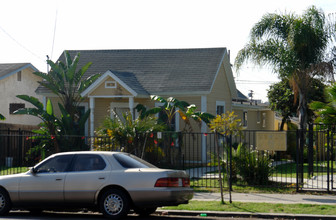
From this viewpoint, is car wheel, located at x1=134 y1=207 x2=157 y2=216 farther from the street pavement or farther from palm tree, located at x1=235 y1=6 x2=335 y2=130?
palm tree, located at x1=235 y1=6 x2=335 y2=130

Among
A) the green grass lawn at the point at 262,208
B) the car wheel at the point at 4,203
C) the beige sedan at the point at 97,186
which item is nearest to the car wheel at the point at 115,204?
the beige sedan at the point at 97,186

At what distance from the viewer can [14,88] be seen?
32750 millimetres

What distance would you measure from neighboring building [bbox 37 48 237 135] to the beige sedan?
34.4ft

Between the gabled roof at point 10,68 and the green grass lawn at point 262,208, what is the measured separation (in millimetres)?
21820

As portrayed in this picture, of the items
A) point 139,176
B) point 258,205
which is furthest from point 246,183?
point 139,176

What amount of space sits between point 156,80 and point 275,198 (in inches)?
477

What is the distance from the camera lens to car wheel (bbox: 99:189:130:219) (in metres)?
10.9

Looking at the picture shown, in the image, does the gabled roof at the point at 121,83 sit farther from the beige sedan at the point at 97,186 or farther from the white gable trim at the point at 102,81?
the beige sedan at the point at 97,186

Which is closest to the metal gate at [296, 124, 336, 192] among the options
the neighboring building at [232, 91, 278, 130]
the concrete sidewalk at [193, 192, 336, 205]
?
the concrete sidewalk at [193, 192, 336, 205]

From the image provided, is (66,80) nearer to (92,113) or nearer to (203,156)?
(92,113)

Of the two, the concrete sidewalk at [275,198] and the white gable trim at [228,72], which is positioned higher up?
the white gable trim at [228,72]

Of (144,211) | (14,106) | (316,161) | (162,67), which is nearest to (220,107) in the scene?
(162,67)

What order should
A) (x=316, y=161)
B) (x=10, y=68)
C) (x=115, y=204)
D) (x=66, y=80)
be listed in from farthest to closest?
1. (x=10, y=68)
2. (x=66, y=80)
3. (x=316, y=161)
4. (x=115, y=204)

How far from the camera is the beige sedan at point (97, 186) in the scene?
10.8 metres
